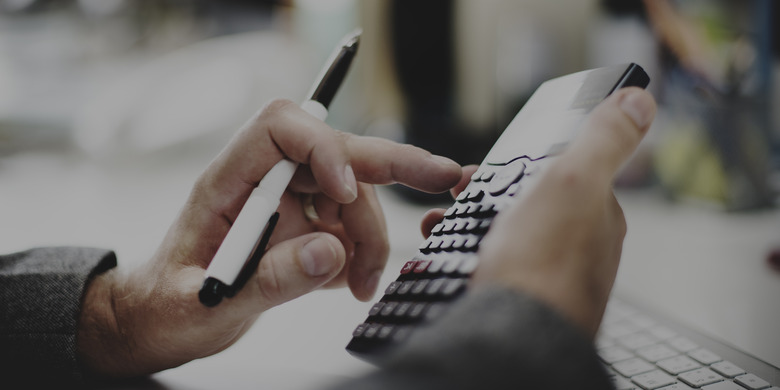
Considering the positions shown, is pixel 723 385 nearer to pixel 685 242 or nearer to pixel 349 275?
pixel 349 275

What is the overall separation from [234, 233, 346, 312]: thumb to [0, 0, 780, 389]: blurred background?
0.18 ft

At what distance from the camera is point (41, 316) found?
346 mm

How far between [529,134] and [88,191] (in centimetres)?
89

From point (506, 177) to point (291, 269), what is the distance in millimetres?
137

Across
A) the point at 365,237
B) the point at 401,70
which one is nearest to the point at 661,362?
the point at 365,237

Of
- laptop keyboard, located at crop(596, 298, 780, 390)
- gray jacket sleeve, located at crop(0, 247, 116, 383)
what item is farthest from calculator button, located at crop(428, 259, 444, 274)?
gray jacket sleeve, located at crop(0, 247, 116, 383)

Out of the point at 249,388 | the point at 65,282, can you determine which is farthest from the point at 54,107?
the point at 249,388

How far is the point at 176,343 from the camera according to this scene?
1.11 ft

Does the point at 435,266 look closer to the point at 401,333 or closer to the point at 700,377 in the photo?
the point at 401,333

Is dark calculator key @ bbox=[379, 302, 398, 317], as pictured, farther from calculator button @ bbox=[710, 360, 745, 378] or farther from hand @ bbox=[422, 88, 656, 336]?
calculator button @ bbox=[710, 360, 745, 378]

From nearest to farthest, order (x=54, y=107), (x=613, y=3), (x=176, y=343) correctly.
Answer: (x=176, y=343) < (x=613, y=3) < (x=54, y=107)

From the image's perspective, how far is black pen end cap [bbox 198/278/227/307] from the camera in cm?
29

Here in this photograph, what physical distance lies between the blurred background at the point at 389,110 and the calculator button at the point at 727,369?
0.06 m

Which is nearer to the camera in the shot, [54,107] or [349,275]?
[349,275]
